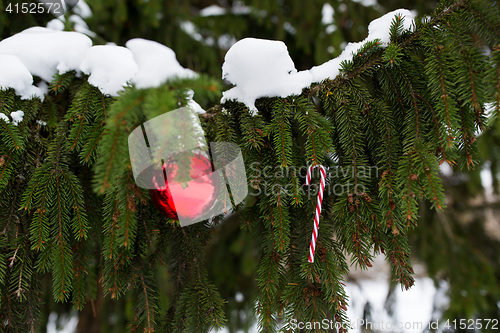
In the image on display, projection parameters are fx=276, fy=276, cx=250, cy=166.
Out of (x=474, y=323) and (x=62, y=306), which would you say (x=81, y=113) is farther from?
(x=474, y=323)

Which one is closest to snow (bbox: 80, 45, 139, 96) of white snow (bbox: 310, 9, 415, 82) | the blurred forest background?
white snow (bbox: 310, 9, 415, 82)

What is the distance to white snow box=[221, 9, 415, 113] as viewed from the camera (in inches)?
42.1

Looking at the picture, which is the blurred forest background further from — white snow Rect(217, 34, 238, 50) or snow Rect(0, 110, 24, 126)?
snow Rect(0, 110, 24, 126)

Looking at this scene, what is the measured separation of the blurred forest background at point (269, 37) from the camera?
224 cm

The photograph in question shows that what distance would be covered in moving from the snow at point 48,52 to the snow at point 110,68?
103 millimetres

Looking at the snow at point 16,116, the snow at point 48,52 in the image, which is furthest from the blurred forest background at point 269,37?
the snow at point 16,116

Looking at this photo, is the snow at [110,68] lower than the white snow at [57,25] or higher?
lower

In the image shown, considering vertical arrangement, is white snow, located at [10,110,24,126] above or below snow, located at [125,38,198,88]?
below

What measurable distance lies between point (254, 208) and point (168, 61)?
70 centimetres

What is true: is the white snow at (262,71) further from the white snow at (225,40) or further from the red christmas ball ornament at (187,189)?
the white snow at (225,40)

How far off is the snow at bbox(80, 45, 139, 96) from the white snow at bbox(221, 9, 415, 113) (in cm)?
39

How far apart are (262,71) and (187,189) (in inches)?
21.4

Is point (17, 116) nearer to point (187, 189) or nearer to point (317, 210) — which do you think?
point (187, 189)

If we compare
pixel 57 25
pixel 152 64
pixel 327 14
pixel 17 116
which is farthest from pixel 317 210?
pixel 327 14
